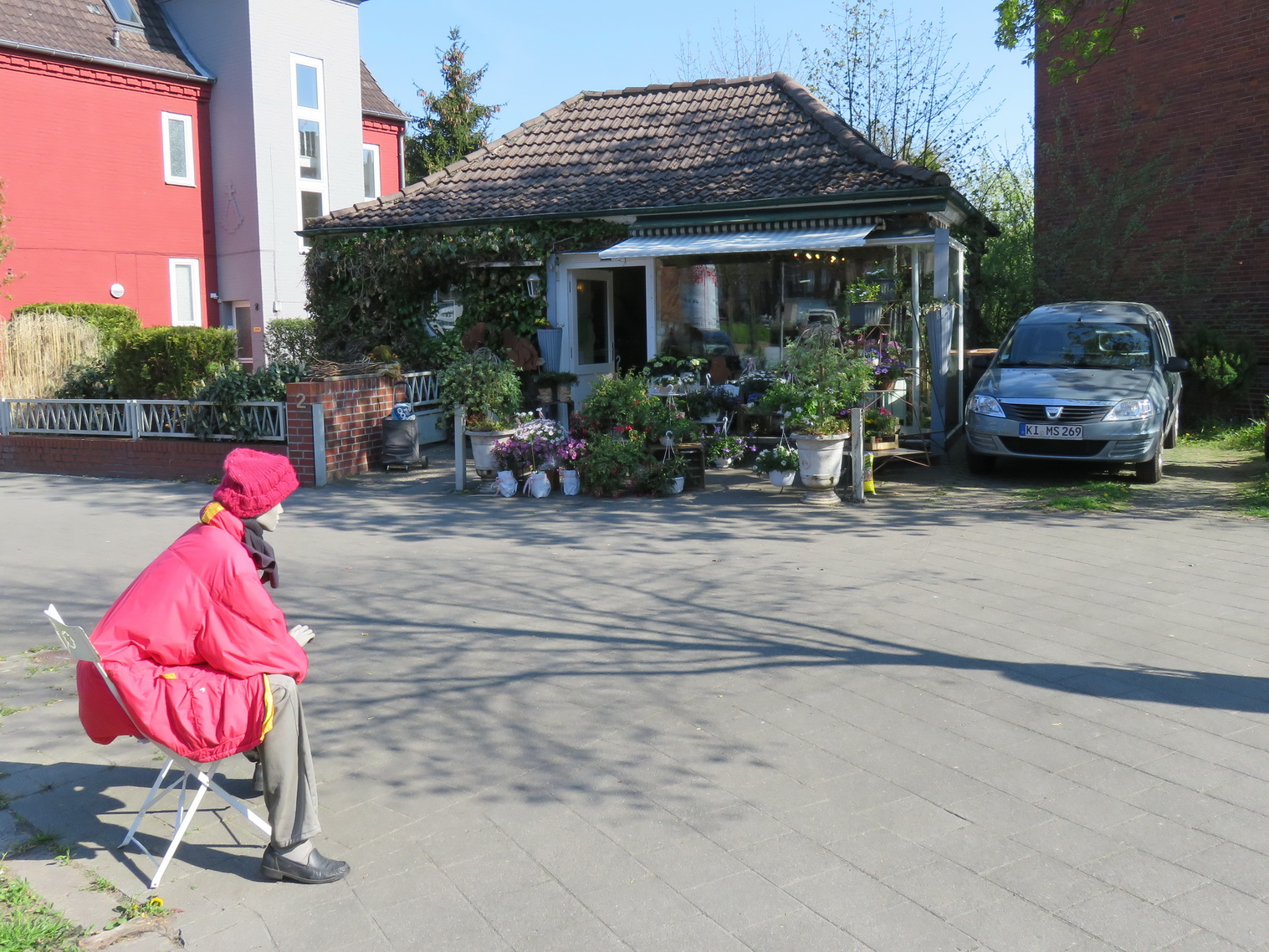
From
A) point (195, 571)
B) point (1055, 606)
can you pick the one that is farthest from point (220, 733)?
point (1055, 606)

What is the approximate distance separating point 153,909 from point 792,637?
3.68 metres

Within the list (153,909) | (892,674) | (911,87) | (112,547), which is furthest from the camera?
(911,87)

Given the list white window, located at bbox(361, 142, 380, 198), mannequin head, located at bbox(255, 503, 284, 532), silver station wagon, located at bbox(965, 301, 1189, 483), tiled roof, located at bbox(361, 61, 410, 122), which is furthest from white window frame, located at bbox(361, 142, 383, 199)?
mannequin head, located at bbox(255, 503, 284, 532)

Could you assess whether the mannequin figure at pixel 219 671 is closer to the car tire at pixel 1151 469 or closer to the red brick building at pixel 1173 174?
the car tire at pixel 1151 469

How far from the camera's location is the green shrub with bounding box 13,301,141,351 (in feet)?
65.9

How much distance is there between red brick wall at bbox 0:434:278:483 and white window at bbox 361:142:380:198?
17.0m

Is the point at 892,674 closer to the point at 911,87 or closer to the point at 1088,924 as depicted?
the point at 1088,924

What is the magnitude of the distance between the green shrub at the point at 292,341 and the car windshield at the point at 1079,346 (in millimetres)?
9562

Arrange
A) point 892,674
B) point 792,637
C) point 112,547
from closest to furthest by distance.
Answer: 1. point 892,674
2. point 792,637
3. point 112,547

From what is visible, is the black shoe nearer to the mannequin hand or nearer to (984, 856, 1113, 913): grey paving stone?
the mannequin hand

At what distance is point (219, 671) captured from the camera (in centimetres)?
365

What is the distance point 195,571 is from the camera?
3.59 m

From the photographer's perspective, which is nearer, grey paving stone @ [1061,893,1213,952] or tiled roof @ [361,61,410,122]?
grey paving stone @ [1061,893,1213,952]

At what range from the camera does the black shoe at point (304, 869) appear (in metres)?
3.70
